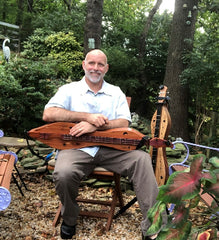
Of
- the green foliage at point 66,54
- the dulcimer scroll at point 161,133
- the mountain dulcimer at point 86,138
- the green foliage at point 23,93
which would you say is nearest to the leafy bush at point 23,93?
the green foliage at point 23,93

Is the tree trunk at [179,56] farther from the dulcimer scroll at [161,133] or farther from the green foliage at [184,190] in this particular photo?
the green foliage at [184,190]

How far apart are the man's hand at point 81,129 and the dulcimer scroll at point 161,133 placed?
0.57 metres

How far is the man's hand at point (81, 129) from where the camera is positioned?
2.64m

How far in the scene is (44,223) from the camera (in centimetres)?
289

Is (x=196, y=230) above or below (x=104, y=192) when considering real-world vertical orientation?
above

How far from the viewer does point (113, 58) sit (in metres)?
7.39

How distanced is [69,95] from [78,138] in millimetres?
481

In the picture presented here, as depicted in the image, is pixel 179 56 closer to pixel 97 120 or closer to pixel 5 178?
pixel 97 120

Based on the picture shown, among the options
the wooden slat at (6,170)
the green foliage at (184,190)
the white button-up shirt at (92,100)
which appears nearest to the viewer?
the green foliage at (184,190)

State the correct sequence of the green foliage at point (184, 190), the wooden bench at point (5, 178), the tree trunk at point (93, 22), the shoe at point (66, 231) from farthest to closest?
the tree trunk at point (93, 22) → the shoe at point (66, 231) → the wooden bench at point (5, 178) → the green foliage at point (184, 190)

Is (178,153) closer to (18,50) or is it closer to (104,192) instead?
(104,192)

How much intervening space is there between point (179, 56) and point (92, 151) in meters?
4.36

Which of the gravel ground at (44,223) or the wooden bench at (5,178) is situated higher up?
the wooden bench at (5,178)

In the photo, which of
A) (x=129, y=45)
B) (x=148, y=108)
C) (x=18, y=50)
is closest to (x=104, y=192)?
(x=148, y=108)
